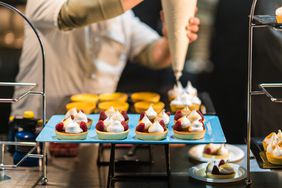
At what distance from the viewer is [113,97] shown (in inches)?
141

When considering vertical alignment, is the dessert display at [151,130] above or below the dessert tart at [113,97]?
below

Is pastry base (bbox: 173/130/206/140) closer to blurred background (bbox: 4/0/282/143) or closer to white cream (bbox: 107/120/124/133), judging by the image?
white cream (bbox: 107/120/124/133)

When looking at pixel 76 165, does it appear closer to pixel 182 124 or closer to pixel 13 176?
pixel 13 176

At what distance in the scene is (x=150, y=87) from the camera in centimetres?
390

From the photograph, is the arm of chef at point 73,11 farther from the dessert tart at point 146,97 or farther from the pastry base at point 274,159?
the pastry base at point 274,159

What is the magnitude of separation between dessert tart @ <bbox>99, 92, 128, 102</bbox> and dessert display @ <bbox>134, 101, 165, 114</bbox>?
0.37ft

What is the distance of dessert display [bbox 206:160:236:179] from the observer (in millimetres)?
2980

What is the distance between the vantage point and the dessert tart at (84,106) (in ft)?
11.1

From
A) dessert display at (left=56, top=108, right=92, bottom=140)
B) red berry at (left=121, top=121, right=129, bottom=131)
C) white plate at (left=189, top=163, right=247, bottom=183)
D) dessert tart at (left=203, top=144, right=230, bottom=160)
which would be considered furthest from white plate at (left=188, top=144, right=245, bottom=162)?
dessert display at (left=56, top=108, right=92, bottom=140)

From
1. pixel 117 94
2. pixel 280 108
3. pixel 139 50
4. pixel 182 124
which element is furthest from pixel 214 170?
pixel 139 50

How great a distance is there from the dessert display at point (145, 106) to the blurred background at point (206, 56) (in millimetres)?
383

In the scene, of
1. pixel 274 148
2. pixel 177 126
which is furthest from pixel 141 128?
pixel 274 148

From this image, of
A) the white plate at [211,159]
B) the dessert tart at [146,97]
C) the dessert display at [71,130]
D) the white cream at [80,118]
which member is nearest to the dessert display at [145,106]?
the dessert tart at [146,97]

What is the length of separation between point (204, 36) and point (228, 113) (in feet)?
1.66
